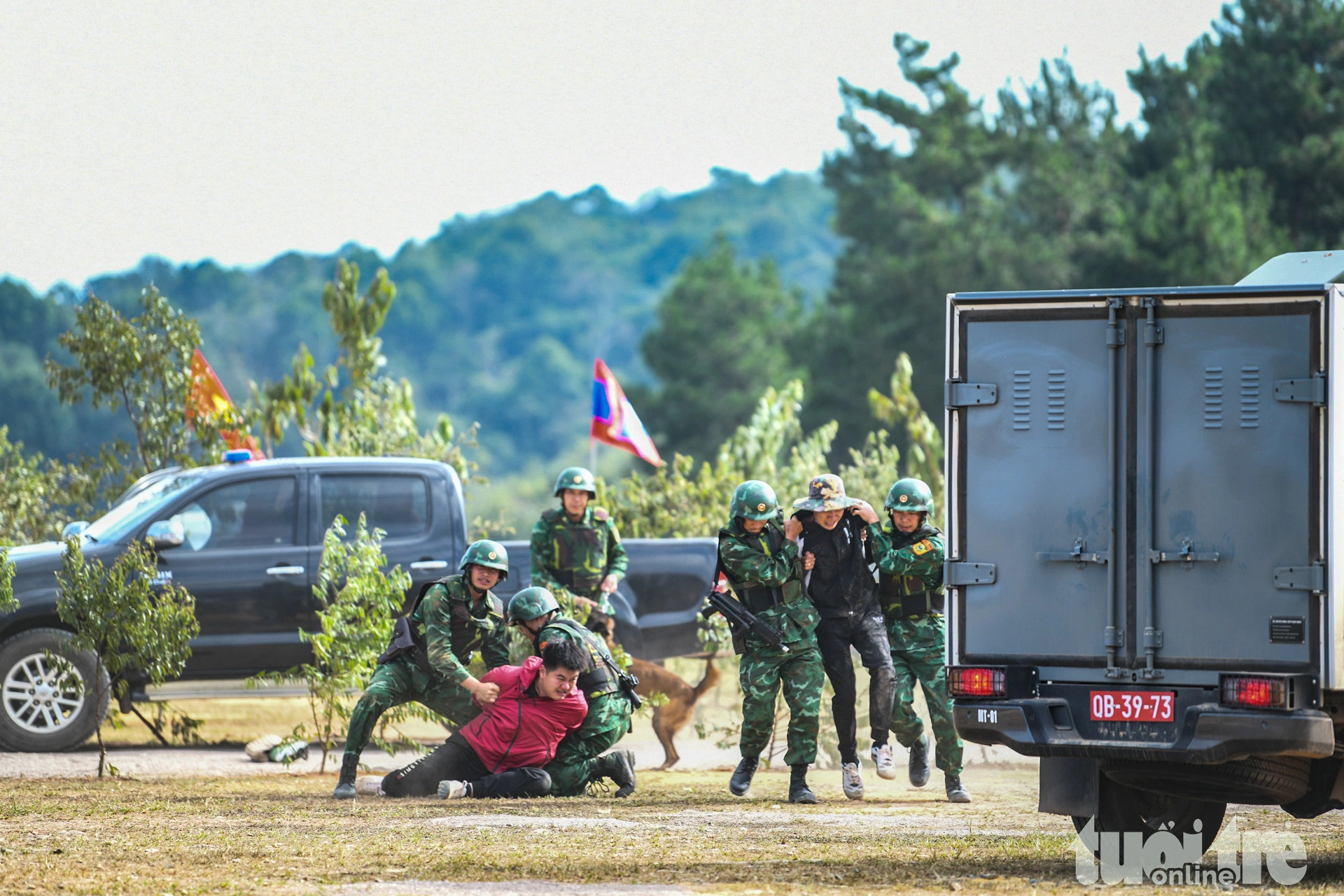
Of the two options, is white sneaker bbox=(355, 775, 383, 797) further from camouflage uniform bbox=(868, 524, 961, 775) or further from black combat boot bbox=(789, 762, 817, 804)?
camouflage uniform bbox=(868, 524, 961, 775)

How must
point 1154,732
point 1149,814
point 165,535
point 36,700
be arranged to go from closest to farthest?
point 1154,732
point 1149,814
point 36,700
point 165,535

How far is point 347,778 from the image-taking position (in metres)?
9.84

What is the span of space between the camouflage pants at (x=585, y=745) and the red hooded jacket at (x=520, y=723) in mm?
62

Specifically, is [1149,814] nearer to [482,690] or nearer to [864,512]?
[864,512]

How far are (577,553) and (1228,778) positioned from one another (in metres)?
5.50

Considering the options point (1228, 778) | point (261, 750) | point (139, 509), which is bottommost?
point (261, 750)

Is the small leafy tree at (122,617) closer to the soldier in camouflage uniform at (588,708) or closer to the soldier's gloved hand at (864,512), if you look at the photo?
the soldier in camouflage uniform at (588,708)

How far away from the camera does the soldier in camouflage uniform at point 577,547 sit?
461 inches

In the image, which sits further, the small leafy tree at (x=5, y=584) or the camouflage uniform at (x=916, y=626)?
the small leafy tree at (x=5, y=584)

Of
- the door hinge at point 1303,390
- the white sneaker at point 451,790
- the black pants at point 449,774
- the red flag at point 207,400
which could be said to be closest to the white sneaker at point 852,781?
the black pants at point 449,774

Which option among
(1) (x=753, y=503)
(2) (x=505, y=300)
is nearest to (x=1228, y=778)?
(1) (x=753, y=503)

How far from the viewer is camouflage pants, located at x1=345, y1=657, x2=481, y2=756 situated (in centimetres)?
991

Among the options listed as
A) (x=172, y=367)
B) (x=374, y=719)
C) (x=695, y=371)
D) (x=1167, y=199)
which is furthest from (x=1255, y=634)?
(x=695, y=371)

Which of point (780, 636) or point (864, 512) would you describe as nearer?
point (780, 636)
